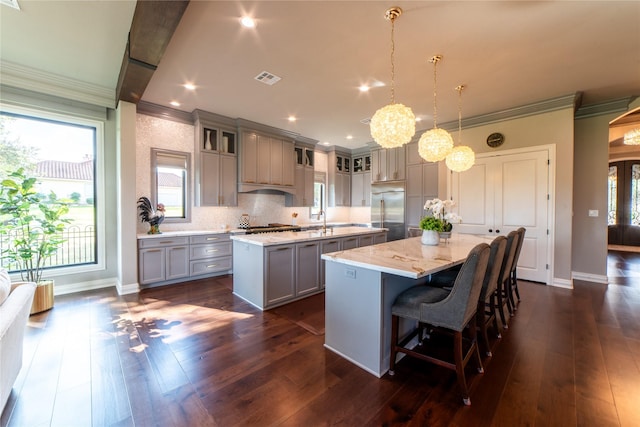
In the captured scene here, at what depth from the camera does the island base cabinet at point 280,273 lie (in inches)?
123

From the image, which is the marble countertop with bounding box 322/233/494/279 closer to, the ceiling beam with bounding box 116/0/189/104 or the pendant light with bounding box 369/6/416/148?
the pendant light with bounding box 369/6/416/148

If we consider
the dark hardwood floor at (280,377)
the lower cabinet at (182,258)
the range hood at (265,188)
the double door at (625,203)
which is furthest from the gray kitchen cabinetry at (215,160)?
the double door at (625,203)

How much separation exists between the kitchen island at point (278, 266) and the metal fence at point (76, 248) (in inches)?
92.1

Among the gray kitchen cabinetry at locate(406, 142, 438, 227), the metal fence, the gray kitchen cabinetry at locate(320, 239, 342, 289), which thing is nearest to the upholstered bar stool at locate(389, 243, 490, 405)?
the gray kitchen cabinetry at locate(320, 239, 342, 289)

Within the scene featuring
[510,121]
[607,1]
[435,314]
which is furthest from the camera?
[510,121]

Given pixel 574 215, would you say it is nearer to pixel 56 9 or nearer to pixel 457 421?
pixel 457 421

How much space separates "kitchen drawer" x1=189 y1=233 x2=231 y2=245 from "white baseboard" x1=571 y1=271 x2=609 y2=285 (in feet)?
20.3

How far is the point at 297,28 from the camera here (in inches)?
94.8

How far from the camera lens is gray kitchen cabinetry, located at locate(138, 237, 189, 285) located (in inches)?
153

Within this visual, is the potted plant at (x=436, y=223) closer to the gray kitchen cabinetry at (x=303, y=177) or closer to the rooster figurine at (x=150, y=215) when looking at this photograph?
the gray kitchen cabinetry at (x=303, y=177)

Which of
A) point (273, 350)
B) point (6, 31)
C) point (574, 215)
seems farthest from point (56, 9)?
point (574, 215)

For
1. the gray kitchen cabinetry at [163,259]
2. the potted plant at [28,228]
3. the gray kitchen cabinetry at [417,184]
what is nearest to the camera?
the potted plant at [28,228]

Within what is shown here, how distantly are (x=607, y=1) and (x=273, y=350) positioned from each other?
13.2 feet

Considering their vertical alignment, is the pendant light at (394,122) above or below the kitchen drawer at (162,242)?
above
